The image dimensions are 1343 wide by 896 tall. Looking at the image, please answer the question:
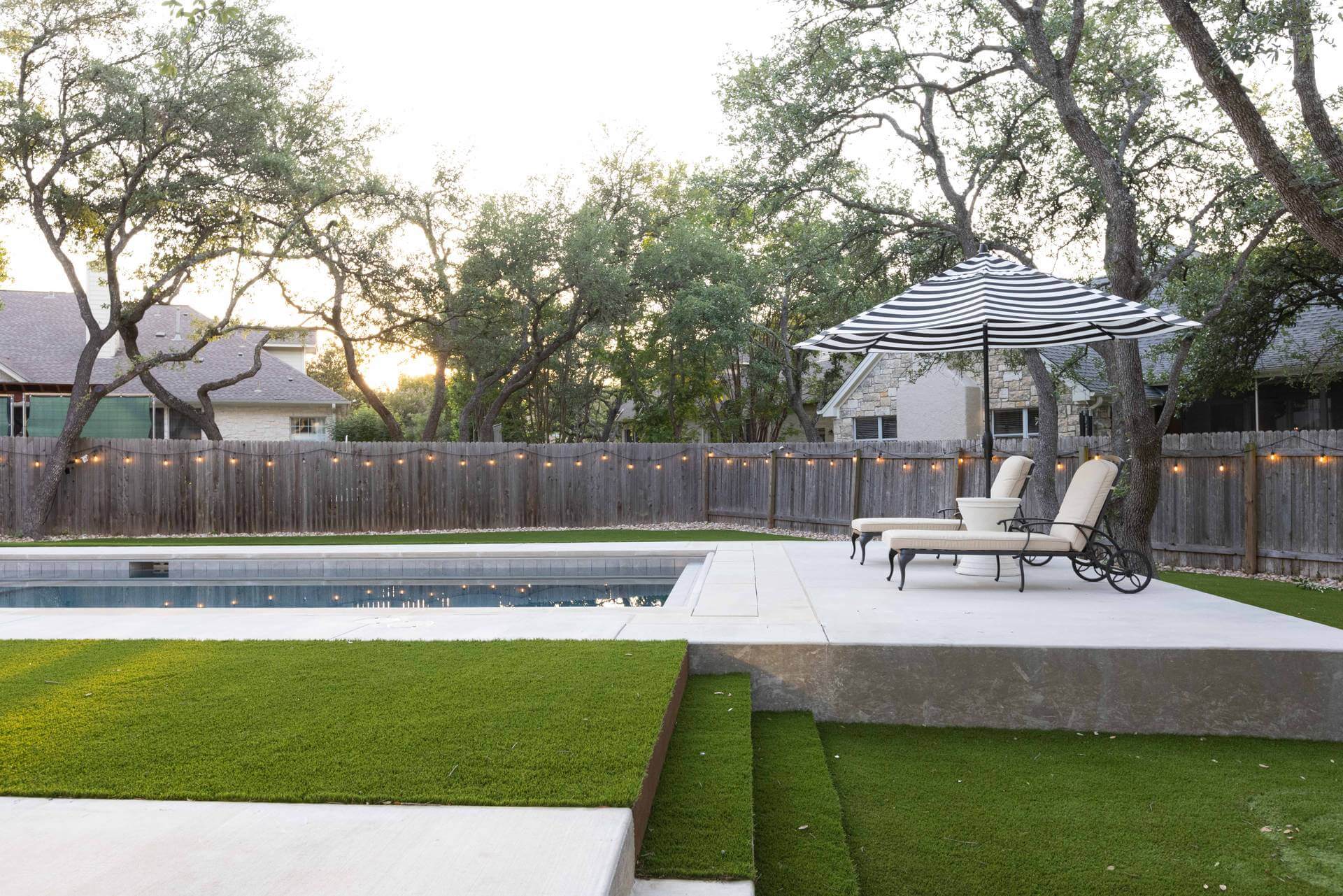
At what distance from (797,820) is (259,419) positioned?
78.9 feet

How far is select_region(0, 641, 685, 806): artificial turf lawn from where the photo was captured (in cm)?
262

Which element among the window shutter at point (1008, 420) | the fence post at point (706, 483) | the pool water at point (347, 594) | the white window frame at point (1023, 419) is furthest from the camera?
the fence post at point (706, 483)

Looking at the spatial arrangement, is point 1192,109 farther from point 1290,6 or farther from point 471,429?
point 471,429

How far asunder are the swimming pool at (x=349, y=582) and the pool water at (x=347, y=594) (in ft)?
0.04

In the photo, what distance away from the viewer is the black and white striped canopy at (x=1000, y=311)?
6703 millimetres

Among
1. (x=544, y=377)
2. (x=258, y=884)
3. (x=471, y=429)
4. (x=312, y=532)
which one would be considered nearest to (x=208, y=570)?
(x=312, y=532)

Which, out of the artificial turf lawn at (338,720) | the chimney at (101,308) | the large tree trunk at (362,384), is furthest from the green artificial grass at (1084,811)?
the chimney at (101,308)

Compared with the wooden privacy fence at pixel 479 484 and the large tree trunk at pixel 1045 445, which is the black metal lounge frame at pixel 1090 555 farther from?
the wooden privacy fence at pixel 479 484

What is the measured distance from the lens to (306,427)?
81.6 ft

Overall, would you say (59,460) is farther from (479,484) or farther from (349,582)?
(349,582)

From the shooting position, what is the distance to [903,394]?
1877cm

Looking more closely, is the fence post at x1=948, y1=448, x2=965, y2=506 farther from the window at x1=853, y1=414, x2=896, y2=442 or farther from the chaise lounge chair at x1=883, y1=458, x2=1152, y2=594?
the window at x1=853, y1=414, x2=896, y2=442

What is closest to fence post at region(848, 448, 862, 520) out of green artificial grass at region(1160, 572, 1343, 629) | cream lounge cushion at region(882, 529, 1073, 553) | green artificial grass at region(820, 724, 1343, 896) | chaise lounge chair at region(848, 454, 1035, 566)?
green artificial grass at region(1160, 572, 1343, 629)

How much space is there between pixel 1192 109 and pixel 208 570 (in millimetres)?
11814
